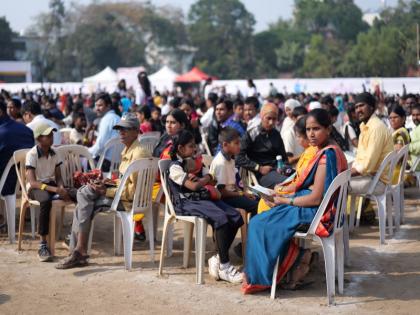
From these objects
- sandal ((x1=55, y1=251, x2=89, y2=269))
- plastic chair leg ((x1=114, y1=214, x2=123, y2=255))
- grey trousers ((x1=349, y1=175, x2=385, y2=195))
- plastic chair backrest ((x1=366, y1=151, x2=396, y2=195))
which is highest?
plastic chair backrest ((x1=366, y1=151, x2=396, y2=195))

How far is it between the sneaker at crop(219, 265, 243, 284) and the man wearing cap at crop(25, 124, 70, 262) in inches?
66.6

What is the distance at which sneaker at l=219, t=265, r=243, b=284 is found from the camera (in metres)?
5.54

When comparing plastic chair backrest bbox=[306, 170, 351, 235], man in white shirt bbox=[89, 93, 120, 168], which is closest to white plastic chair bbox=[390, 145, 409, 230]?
plastic chair backrest bbox=[306, 170, 351, 235]

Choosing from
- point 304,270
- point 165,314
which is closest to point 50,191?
point 165,314

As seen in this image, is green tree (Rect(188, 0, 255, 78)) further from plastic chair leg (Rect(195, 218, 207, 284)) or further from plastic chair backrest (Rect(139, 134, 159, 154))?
plastic chair leg (Rect(195, 218, 207, 284))

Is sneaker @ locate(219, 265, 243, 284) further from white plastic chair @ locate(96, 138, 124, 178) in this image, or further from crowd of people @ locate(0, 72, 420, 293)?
white plastic chair @ locate(96, 138, 124, 178)

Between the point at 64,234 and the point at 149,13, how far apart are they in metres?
76.7

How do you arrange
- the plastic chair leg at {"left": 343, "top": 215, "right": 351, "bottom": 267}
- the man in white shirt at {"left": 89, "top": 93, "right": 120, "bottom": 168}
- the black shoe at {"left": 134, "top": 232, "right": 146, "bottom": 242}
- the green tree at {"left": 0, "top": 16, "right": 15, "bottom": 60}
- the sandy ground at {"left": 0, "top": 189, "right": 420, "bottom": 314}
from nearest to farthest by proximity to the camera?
the sandy ground at {"left": 0, "top": 189, "right": 420, "bottom": 314}
the plastic chair leg at {"left": 343, "top": 215, "right": 351, "bottom": 267}
the black shoe at {"left": 134, "top": 232, "right": 146, "bottom": 242}
the man in white shirt at {"left": 89, "top": 93, "right": 120, "bottom": 168}
the green tree at {"left": 0, "top": 16, "right": 15, "bottom": 60}

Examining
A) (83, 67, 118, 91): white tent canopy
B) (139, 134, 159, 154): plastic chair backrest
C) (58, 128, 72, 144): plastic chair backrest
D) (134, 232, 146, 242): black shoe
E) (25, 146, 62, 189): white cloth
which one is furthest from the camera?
(83, 67, 118, 91): white tent canopy

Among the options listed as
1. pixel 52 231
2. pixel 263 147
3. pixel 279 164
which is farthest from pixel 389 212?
pixel 52 231

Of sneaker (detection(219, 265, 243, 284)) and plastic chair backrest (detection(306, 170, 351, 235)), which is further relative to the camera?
sneaker (detection(219, 265, 243, 284))

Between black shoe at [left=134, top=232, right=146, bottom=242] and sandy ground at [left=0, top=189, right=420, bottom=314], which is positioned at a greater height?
black shoe at [left=134, top=232, right=146, bottom=242]

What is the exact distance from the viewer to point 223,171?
19.8 feet

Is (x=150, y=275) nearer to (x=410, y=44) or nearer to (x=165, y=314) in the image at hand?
(x=165, y=314)
